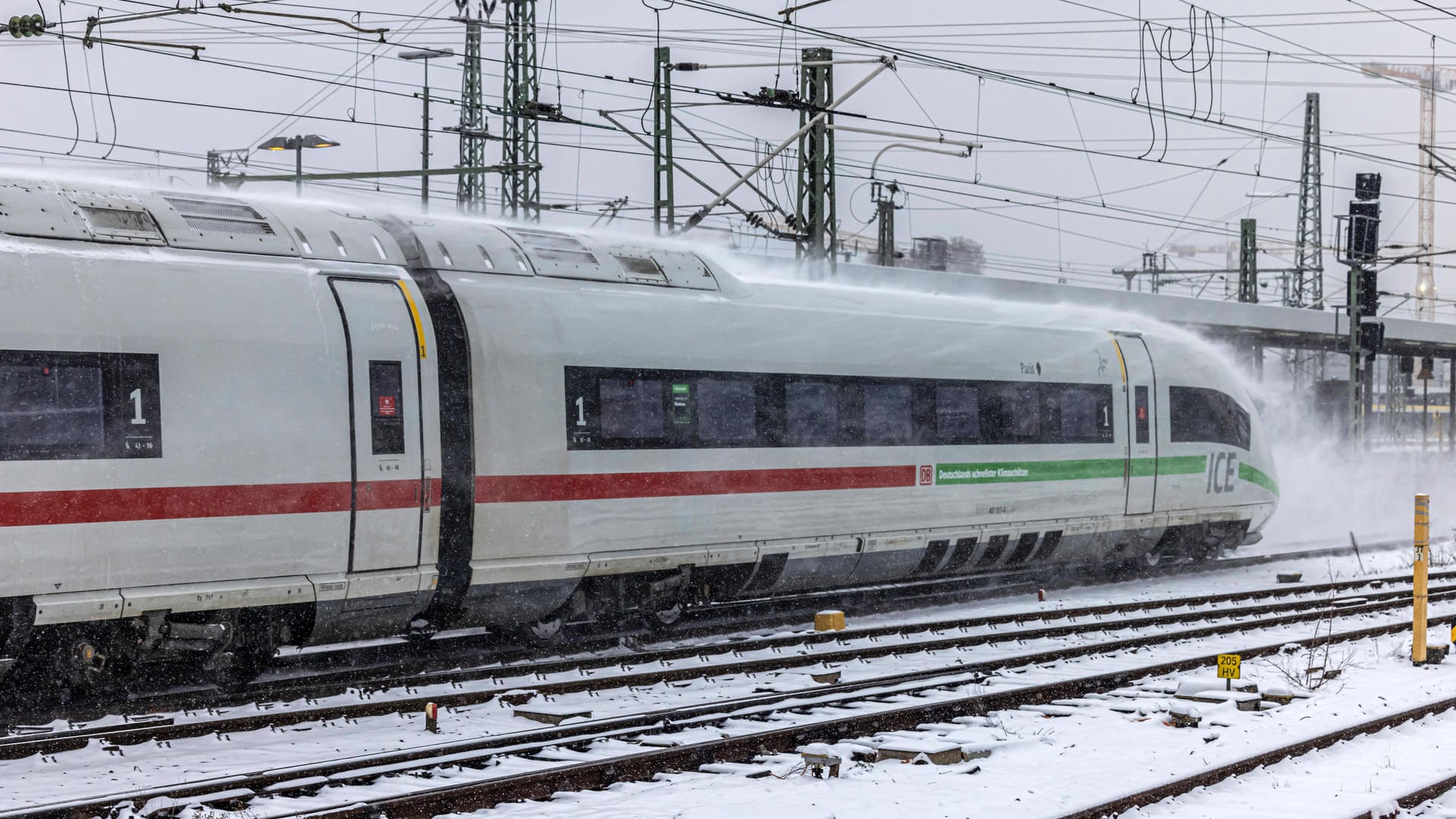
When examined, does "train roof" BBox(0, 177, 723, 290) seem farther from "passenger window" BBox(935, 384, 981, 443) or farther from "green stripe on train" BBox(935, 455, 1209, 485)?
"green stripe on train" BBox(935, 455, 1209, 485)

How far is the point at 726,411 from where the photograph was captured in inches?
531

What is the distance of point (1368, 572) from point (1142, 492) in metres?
4.97

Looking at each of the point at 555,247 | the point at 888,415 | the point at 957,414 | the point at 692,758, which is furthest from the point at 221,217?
the point at 957,414

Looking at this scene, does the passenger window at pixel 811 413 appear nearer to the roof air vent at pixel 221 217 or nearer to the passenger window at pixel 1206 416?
the roof air vent at pixel 221 217

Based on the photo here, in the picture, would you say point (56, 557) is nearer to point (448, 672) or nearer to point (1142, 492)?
point (448, 672)

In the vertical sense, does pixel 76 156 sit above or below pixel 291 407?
above

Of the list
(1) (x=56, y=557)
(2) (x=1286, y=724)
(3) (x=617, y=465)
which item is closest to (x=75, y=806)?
(1) (x=56, y=557)

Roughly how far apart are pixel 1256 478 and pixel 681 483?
1063 cm

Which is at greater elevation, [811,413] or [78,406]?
[78,406]

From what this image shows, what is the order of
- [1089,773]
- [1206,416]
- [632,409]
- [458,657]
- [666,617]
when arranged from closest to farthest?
1. [1089,773]
2. [458,657]
3. [632,409]
4. [666,617]
5. [1206,416]

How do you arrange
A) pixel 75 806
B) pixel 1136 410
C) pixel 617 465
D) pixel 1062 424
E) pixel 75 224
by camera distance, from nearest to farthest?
pixel 75 806, pixel 75 224, pixel 617 465, pixel 1062 424, pixel 1136 410

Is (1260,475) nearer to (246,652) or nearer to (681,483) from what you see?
(681,483)

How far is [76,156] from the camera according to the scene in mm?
18797

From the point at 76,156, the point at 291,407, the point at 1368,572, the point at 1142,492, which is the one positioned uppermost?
the point at 76,156
